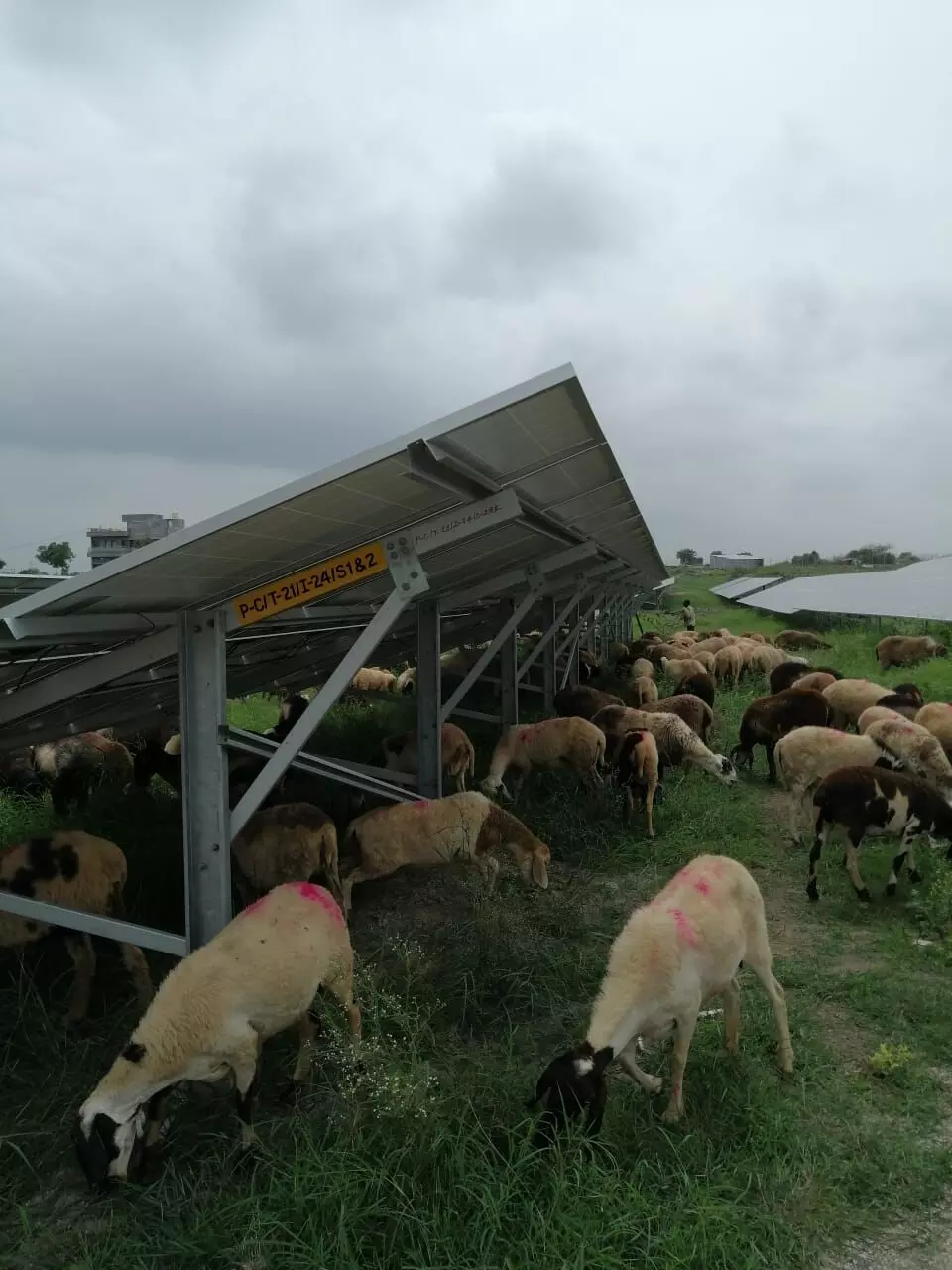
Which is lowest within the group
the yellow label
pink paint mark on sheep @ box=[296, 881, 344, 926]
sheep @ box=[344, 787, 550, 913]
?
sheep @ box=[344, 787, 550, 913]

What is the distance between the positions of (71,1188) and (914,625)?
26.2 metres

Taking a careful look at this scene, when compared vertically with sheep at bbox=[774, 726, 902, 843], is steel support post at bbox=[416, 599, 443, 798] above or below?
above

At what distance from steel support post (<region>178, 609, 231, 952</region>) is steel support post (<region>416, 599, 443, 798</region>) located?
3803mm

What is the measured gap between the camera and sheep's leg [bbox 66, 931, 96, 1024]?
5.11m

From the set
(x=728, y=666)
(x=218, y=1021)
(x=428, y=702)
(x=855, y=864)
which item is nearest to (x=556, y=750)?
(x=428, y=702)

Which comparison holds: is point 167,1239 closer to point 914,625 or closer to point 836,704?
point 836,704

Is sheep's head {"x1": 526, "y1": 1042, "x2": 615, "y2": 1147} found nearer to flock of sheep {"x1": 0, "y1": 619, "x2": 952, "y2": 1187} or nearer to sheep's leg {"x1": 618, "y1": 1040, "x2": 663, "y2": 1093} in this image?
flock of sheep {"x1": 0, "y1": 619, "x2": 952, "y2": 1187}

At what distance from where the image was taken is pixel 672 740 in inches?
432

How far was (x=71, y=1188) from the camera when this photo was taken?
12.3 ft

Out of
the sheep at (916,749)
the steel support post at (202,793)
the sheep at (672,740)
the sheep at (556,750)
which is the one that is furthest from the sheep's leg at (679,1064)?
the sheep at (672,740)

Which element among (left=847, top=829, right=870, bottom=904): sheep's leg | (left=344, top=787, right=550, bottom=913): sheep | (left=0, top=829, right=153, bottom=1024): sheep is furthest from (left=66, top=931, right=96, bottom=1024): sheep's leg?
(left=847, top=829, right=870, bottom=904): sheep's leg

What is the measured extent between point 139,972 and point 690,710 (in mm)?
9033

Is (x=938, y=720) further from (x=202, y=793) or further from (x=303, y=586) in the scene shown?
(x=202, y=793)

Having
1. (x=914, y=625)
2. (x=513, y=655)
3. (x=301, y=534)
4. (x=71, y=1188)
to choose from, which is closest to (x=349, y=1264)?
(x=71, y=1188)
